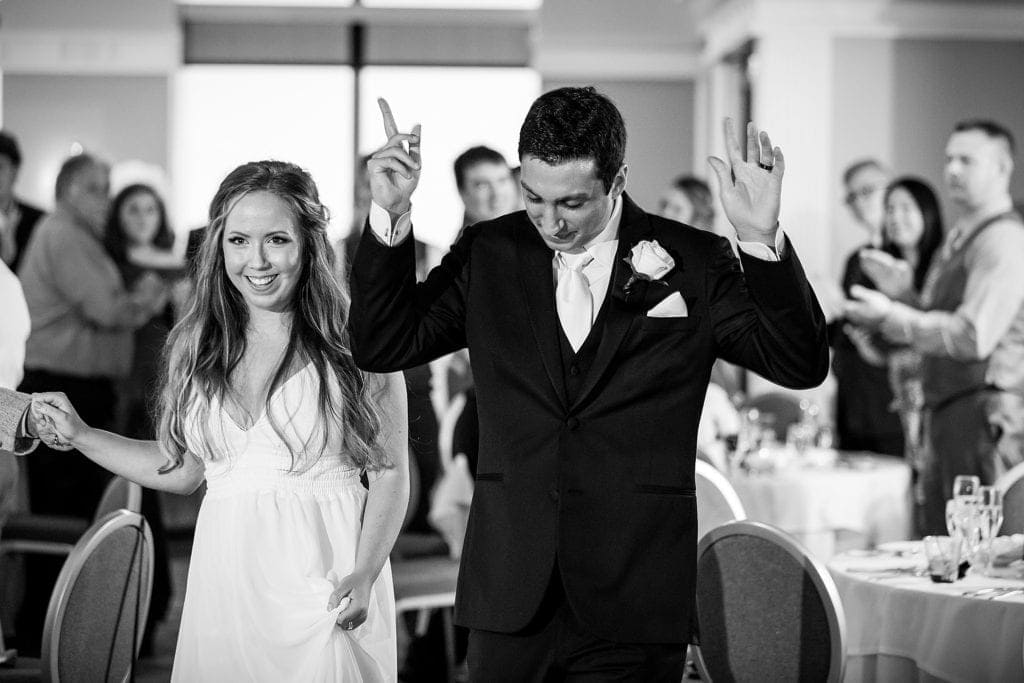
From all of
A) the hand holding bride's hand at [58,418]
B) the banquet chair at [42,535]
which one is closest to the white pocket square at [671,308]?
the hand holding bride's hand at [58,418]

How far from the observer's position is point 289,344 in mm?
2629

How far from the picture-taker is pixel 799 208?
28.9 feet

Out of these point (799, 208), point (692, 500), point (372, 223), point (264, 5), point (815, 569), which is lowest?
point (815, 569)

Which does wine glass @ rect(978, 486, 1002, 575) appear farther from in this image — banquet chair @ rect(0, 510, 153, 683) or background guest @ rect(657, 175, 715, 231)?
background guest @ rect(657, 175, 715, 231)

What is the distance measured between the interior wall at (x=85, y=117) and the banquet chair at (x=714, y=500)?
26.6ft

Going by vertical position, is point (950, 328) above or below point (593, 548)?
above

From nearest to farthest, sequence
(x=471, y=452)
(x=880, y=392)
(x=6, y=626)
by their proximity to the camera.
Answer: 1. (x=471, y=452)
2. (x=6, y=626)
3. (x=880, y=392)

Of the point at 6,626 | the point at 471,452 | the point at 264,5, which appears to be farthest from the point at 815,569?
the point at 264,5

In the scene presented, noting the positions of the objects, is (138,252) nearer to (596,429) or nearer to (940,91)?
(596,429)

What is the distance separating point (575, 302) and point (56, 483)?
382cm

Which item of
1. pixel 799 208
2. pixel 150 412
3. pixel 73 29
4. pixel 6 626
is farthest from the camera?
pixel 73 29

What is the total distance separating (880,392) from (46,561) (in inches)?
166

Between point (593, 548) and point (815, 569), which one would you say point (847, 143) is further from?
point (593, 548)

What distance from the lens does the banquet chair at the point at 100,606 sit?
274 cm
